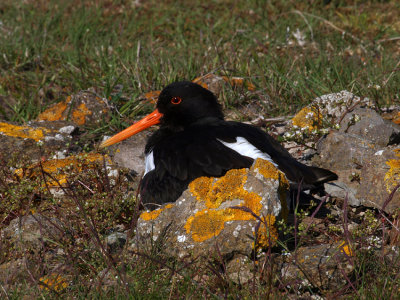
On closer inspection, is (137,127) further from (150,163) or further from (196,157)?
(196,157)

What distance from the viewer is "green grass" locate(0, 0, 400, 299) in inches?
151

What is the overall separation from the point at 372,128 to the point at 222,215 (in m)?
1.84

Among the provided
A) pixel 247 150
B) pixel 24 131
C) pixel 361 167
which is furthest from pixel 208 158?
pixel 24 131

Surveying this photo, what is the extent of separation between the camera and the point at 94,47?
6492 millimetres

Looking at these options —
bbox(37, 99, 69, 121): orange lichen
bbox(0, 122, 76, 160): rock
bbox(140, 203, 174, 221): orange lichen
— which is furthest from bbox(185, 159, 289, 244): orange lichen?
bbox(37, 99, 69, 121): orange lichen

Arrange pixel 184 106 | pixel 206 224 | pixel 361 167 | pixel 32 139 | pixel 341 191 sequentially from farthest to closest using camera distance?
pixel 32 139 → pixel 184 106 → pixel 361 167 → pixel 341 191 → pixel 206 224

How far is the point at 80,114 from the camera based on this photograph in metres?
5.27

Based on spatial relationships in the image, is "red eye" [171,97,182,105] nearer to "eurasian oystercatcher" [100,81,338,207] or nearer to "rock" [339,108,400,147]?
"eurasian oystercatcher" [100,81,338,207]

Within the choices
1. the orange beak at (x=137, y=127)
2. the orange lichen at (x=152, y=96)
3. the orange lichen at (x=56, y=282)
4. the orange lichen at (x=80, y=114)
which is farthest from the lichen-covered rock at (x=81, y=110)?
the orange lichen at (x=56, y=282)

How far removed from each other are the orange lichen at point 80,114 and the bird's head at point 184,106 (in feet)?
3.70

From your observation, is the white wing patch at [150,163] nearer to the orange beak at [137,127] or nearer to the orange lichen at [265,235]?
the orange beak at [137,127]

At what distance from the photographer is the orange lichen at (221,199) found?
3.00 metres

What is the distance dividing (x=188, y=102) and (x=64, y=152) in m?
1.18

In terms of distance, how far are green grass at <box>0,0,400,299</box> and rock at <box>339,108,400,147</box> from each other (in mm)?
555
